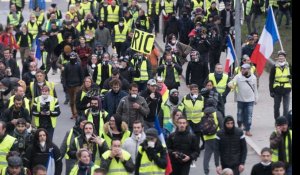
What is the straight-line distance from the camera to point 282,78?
23891 mm

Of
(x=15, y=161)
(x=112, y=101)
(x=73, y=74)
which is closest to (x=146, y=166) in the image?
(x=15, y=161)

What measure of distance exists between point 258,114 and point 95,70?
3.55 meters

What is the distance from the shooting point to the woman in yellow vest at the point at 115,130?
742 inches

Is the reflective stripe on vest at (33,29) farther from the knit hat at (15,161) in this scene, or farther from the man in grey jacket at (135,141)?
the knit hat at (15,161)

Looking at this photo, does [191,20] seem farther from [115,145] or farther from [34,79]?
[115,145]

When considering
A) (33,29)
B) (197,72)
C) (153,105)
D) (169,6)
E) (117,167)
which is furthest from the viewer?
(169,6)

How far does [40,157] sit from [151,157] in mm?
1652

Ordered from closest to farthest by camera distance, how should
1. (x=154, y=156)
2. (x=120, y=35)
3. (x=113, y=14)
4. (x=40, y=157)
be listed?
(x=154, y=156)
(x=40, y=157)
(x=120, y=35)
(x=113, y=14)

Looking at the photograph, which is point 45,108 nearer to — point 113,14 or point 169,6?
point 113,14

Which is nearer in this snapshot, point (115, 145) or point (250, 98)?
point (115, 145)

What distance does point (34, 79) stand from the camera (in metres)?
24.2

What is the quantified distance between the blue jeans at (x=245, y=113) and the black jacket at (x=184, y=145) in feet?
17.4
